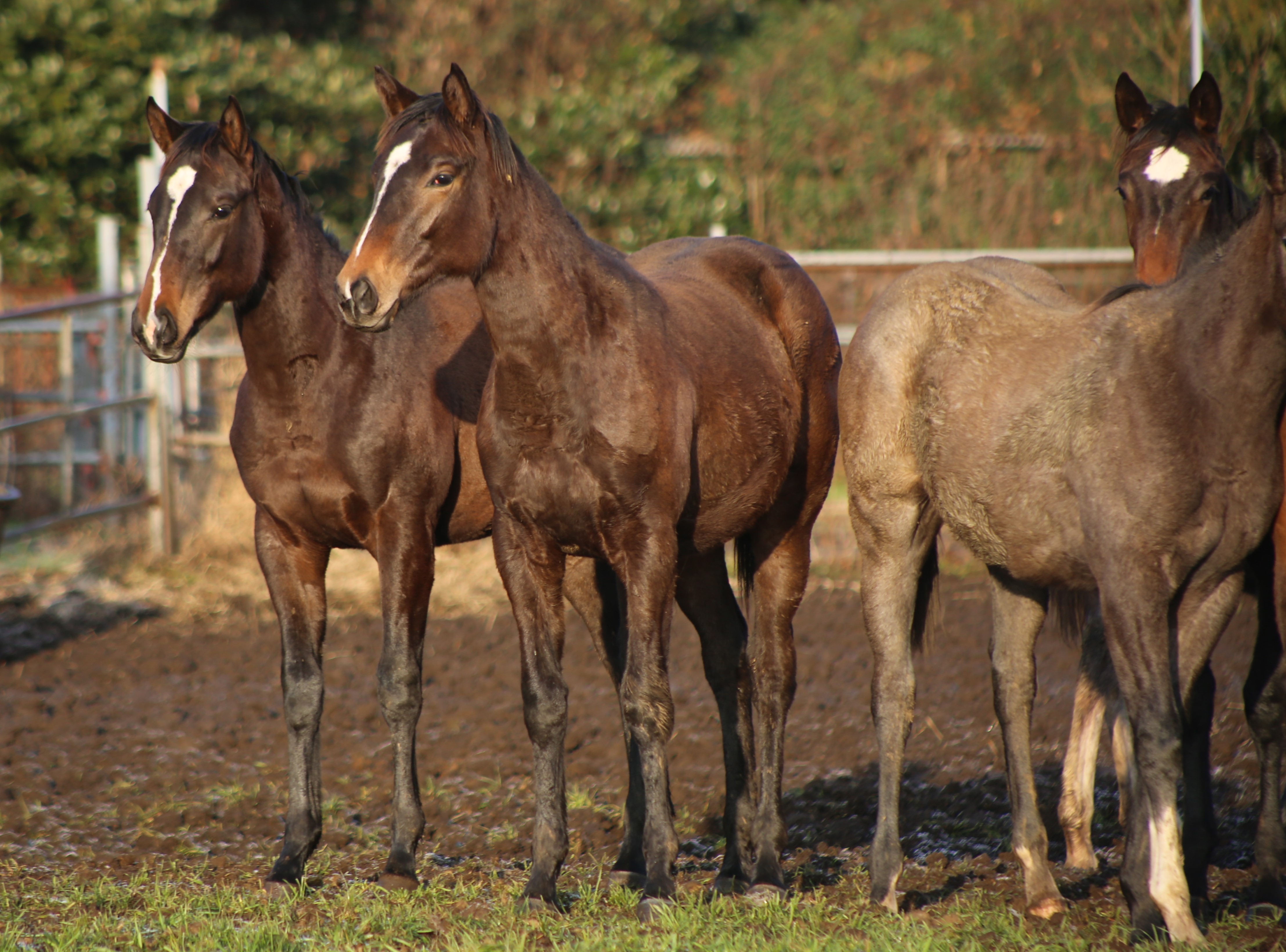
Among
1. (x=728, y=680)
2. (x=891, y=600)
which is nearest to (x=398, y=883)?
(x=728, y=680)

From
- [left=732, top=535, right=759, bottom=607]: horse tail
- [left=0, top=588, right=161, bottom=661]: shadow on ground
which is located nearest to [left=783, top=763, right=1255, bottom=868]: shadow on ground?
[left=732, top=535, right=759, bottom=607]: horse tail

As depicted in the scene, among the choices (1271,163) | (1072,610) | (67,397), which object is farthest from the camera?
(67,397)

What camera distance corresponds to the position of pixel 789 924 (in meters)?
3.68

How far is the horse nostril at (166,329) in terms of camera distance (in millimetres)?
4105

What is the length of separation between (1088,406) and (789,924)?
175cm

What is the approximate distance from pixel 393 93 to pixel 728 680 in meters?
2.37

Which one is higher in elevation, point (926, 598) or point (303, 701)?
point (926, 598)

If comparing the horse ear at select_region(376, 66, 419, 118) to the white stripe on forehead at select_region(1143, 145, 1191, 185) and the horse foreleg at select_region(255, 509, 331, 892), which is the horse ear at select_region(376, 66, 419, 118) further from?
the white stripe on forehead at select_region(1143, 145, 1191, 185)

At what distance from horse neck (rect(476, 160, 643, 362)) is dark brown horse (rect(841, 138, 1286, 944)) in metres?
1.08

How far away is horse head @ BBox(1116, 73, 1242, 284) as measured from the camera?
170 inches

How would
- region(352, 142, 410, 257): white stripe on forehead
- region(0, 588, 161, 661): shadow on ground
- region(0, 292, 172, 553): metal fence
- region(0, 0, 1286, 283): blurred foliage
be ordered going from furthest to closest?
region(0, 0, 1286, 283): blurred foliage → region(0, 292, 172, 553): metal fence → region(0, 588, 161, 661): shadow on ground → region(352, 142, 410, 257): white stripe on forehead

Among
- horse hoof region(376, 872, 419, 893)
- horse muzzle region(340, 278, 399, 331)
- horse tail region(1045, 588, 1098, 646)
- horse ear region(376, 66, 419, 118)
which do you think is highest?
horse ear region(376, 66, 419, 118)

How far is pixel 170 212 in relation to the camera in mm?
4238

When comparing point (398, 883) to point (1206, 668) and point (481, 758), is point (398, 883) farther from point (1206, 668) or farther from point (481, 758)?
point (1206, 668)
